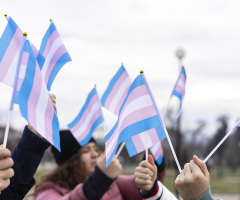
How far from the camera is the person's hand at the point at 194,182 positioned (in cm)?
201

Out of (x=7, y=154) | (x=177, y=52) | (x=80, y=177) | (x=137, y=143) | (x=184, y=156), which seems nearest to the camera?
(x=7, y=154)

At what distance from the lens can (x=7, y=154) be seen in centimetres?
189

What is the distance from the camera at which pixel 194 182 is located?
2004 millimetres

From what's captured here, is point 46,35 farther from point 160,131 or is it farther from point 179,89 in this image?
point 179,89

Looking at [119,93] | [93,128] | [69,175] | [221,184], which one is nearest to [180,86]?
[119,93]

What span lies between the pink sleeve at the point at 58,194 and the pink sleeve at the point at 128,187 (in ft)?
2.05

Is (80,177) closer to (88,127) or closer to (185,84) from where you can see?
(88,127)

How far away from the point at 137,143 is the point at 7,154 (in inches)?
46.7

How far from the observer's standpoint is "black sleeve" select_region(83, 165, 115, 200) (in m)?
3.32

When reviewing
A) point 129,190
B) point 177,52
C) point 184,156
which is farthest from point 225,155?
point 129,190

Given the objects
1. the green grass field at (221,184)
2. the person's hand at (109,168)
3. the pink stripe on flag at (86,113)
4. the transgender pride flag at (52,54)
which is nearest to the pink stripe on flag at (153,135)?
the person's hand at (109,168)

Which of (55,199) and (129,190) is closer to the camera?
(55,199)

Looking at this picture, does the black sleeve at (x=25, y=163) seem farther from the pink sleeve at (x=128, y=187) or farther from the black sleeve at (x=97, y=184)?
the pink sleeve at (x=128, y=187)

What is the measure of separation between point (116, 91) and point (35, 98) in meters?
1.88
